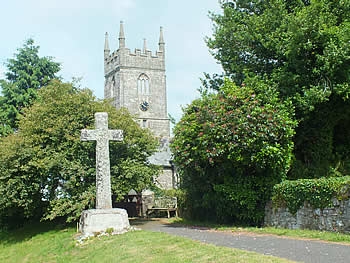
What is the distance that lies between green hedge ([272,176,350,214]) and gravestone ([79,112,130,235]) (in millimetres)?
6017

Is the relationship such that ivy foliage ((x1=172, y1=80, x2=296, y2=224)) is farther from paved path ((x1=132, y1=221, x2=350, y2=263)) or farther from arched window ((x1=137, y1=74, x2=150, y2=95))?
arched window ((x1=137, y1=74, x2=150, y2=95))

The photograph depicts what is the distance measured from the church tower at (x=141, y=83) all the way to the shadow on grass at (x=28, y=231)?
36884mm

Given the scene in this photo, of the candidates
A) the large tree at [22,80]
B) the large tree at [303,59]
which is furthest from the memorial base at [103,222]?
the large tree at [22,80]

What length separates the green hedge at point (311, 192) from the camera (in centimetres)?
1290

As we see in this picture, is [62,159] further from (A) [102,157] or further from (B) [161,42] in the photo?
(B) [161,42]

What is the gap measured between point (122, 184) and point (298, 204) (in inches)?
369

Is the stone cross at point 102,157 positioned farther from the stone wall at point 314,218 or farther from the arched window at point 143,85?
the arched window at point 143,85

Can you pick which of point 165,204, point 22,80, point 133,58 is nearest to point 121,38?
point 133,58

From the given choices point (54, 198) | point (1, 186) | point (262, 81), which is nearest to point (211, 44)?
point (262, 81)

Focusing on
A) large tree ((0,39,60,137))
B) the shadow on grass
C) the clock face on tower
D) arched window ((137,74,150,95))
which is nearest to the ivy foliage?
the shadow on grass

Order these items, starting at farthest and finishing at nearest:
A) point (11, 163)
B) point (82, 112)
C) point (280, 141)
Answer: point (82, 112) → point (11, 163) → point (280, 141)

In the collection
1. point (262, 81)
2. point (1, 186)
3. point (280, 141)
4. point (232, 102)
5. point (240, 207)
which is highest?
point (262, 81)

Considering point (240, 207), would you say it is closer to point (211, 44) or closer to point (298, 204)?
point (298, 204)

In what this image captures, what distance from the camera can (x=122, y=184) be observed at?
2061 centimetres
